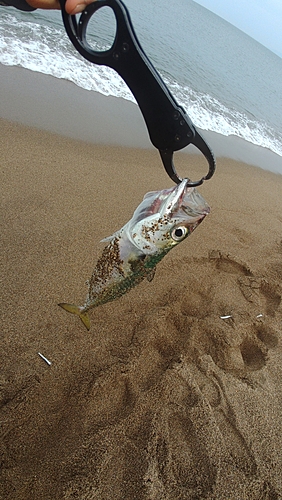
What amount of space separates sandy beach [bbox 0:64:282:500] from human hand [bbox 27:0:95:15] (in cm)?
236

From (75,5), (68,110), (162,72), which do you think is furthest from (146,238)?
(162,72)

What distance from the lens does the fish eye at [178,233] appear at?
75.6 inches

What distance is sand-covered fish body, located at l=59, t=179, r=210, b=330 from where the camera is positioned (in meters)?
1.89

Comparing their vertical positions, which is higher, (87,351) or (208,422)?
(208,422)

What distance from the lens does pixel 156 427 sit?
7.93ft

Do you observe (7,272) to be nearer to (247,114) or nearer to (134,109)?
(134,109)

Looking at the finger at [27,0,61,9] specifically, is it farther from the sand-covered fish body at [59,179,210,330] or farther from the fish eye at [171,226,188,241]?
the fish eye at [171,226,188,241]

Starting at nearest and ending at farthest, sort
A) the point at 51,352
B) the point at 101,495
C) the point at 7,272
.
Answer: the point at 101,495
the point at 51,352
the point at 7,272

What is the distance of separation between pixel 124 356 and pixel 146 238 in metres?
1.40

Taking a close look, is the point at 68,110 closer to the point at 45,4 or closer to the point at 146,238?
the point at 45,4

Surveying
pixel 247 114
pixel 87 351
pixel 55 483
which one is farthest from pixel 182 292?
pixel 247 114

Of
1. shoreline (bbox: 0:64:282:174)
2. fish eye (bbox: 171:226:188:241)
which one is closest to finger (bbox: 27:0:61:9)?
fish eye (bbox: 171:226:188:241)

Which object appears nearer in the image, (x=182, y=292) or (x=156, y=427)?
(x=156, y=427)

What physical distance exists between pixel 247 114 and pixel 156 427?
48.2 ft
